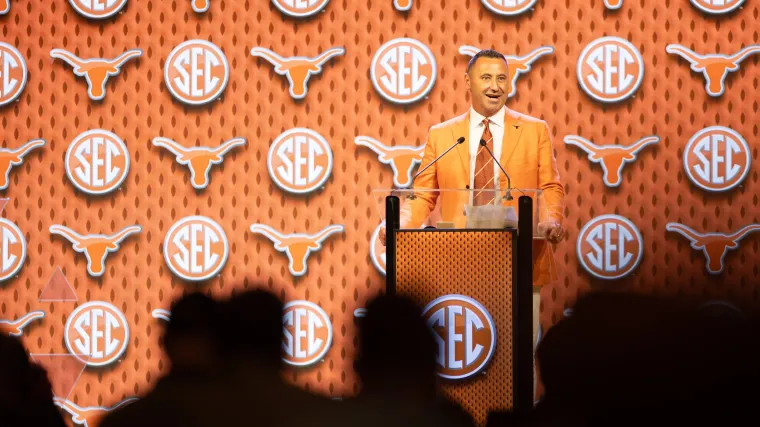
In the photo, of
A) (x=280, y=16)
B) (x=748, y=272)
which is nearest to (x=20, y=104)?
(x=280, y=16)

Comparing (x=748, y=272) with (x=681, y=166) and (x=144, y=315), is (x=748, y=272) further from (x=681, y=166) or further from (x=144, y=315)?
(x=144, y=315)

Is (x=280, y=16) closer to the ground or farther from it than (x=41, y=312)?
farther from it

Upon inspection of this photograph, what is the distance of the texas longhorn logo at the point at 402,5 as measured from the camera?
4633 millimetres

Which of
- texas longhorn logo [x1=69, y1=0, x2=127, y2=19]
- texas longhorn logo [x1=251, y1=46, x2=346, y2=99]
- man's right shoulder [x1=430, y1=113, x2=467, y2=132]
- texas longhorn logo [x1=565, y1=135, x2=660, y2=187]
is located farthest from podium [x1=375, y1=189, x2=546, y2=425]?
texas longhorn logo [x1=69, y1=0, x2=127, y2=19]

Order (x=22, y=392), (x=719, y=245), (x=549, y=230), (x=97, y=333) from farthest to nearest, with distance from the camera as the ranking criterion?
1. (x=97, y=333)
2. (x=719, y=245)
3. (x=549, y=230)
4. (x=22, y=392)

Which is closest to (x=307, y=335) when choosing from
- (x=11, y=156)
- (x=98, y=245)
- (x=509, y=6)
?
(x=98, y=245)

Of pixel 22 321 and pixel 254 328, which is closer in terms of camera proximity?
pixel 254 328

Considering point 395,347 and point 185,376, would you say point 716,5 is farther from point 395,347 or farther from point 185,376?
point 185,376

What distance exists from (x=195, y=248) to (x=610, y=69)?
2357 millimetres

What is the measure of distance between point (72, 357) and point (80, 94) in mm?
1421

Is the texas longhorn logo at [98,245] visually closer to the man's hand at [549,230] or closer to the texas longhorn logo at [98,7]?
the texas longhorn logo at [98,7]

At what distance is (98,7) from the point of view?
4797mm

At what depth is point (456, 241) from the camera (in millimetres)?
2537

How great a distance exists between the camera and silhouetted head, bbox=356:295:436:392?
5.55ft
